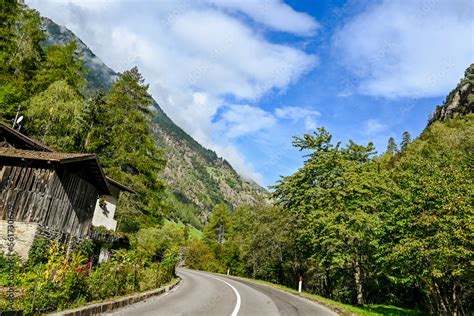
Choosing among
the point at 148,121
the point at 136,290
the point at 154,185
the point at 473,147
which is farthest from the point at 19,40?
the point at 473,147

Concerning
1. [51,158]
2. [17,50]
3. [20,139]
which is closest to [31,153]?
[51,158]

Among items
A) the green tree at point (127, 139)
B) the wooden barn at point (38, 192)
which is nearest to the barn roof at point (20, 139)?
the wooden barn at point (38, 192)

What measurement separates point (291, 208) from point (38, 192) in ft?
66.3

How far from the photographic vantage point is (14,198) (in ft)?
61.8

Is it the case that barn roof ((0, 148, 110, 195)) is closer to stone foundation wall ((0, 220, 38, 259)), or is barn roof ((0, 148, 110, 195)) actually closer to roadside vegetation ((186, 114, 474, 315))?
stone foundation wall ((0, 220, 38, 259))

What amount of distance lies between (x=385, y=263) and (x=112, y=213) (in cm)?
2427

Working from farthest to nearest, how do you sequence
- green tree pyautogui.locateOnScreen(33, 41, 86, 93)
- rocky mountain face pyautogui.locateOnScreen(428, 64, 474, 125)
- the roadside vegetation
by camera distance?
1. rocky mountain face pyautogui.locateOnScreen(428, 64, 474, 125)
2. green tree pyautogui.locateOnScreen(33, 41, 86, 93)
3. the roadside vegetation

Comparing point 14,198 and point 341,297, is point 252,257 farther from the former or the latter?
point 14,198

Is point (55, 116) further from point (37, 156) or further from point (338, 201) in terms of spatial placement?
point (338, 201)

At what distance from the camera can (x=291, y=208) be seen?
30.8 m

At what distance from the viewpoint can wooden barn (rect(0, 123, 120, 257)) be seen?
18.4 metres

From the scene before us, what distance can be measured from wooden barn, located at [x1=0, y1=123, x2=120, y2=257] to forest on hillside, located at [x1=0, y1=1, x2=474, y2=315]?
49.4 inches

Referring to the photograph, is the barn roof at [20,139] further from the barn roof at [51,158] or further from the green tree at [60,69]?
the green tree at [60,69]

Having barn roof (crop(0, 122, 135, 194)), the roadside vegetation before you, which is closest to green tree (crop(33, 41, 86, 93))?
barn roof (crop(0, 122, 135, 194))
